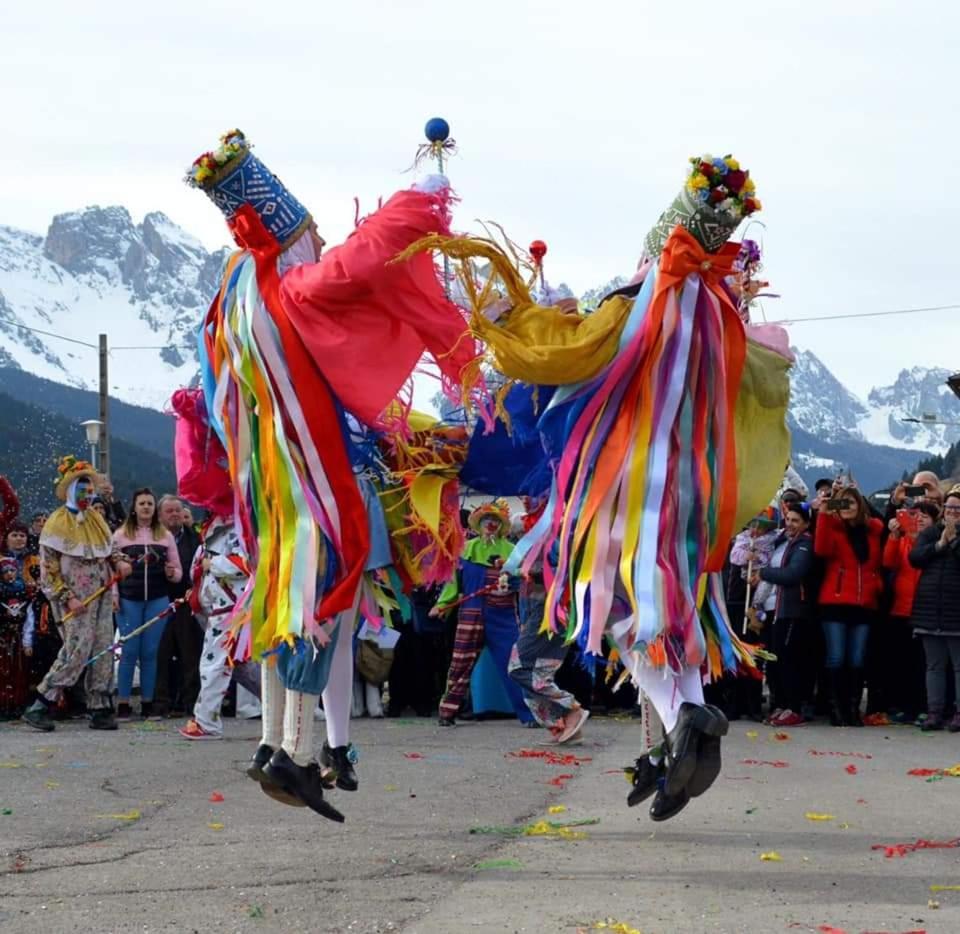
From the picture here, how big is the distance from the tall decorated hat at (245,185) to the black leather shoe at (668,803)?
7.25 ft

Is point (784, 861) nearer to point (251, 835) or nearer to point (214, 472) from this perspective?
point (251, 835)

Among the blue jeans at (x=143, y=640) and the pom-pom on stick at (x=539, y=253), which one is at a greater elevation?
the pom-pom on stick at (x=539, y=253)

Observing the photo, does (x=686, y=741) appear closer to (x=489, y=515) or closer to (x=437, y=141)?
(x=437, y=141)

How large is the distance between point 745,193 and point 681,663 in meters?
1.53

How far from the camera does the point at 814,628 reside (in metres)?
11.6

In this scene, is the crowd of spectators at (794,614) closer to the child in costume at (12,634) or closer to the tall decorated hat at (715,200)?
the child in costume at (12,634)

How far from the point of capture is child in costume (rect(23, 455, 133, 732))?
10844 millimetres

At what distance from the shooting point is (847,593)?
11.4 metres

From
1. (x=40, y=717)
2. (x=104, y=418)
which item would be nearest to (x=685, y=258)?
(x=40, y=717)

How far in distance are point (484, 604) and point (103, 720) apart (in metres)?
2.69

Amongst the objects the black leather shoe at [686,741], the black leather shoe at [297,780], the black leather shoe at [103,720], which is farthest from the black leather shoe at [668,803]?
the black leather shoe at [103,720]

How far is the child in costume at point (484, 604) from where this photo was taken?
11.7 meters

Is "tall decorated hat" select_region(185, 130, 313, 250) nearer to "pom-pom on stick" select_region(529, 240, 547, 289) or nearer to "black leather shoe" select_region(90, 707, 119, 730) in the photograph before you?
"pom-pom on stick" select_region(529, 240, 547, 289)

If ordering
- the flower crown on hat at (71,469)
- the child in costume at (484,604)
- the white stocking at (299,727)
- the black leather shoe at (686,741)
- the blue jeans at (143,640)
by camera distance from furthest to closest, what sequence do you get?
1. the blue jeans at (143,640)
2. the child in costume at (484,604)
3. the flower crown on hat at (71,469)
4. the white stocking at (299,727)
5. the black leather shoe at (686,741)
